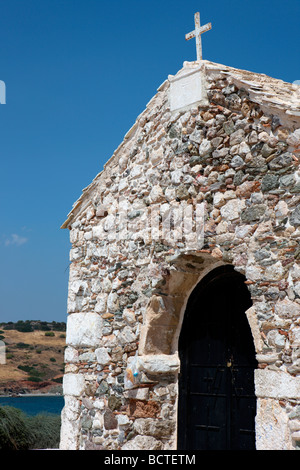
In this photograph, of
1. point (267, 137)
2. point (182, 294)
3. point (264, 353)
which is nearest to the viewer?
point (264, 353)

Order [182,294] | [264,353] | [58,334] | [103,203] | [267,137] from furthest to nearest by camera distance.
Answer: [58,334] < [103,203] < [182,294] < [267,137] < [264,353]

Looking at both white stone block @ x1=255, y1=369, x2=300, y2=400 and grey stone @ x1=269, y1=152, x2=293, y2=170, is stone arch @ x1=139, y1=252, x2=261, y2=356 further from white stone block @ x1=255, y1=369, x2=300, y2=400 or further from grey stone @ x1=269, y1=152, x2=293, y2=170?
white stone block @ x1=255, y1=369, x2=300, y2=400

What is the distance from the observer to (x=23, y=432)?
36.8 ft

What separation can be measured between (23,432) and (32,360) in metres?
18.6

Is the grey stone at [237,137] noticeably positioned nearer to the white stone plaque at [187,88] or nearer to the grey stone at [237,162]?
the grey stone at [237,162]

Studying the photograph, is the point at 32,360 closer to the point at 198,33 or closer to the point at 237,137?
the point at 198,33

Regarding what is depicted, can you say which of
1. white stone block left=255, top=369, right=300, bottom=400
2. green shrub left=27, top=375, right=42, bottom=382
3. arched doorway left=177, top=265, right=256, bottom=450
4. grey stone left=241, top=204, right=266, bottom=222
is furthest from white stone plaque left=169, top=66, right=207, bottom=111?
green shrub left=27, top=375, right=42, bottom=382

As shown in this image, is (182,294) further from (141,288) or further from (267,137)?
(267,137)

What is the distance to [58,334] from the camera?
3416 cm

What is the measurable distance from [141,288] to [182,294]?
442 mm

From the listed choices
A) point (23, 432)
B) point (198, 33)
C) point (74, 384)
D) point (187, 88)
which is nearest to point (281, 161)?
point (187, 88)

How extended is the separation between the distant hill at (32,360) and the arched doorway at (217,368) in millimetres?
23141

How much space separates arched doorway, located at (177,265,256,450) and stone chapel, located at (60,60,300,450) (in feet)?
0.04
